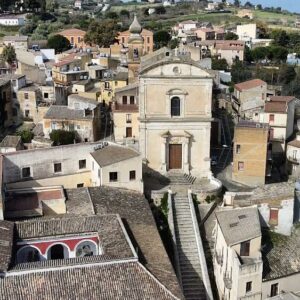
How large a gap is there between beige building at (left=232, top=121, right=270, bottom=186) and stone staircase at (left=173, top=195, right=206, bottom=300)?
21.3 ft

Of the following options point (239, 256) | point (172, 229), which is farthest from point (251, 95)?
point (239, 256)

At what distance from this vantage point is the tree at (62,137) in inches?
1887

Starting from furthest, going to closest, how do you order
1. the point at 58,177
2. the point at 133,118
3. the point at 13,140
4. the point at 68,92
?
the point at 68,92, the point at 133,118, the point at 13,140, the point at 58,177

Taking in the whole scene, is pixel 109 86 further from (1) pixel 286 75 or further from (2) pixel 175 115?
(1) pixel 286 75

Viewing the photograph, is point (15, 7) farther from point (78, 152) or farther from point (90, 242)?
point (90, 242)

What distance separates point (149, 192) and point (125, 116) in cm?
1289

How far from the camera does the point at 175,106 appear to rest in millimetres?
39781

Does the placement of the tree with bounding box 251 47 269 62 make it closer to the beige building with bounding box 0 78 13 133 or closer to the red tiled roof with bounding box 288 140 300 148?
the beige building with bounding box 0 78 13 133

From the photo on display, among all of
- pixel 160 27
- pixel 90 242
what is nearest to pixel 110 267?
pixel 90 242

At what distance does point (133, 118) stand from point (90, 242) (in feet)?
65.1

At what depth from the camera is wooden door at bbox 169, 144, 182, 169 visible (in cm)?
4047

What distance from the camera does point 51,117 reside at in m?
50.8

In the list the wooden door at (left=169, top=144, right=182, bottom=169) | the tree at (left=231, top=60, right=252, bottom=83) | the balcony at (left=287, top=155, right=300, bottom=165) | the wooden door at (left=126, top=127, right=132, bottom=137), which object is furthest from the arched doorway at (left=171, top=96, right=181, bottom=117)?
the tree at (left=231, top=60, right=252, bottom=83)

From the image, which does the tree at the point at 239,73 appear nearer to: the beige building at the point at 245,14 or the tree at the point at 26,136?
the tree at the point at 26,136
